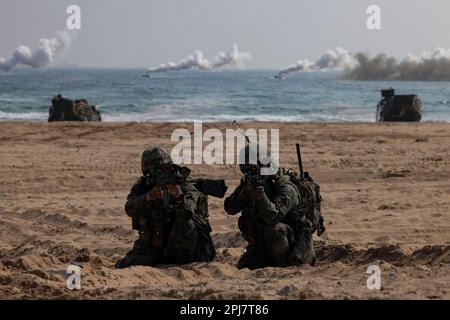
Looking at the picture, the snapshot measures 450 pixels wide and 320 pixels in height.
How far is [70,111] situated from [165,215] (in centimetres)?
1861

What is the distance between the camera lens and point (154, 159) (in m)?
7.79

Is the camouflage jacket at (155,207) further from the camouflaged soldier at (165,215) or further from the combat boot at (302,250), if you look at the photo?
the combat boot at (302,250)

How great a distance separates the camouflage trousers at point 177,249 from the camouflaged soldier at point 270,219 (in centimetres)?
46

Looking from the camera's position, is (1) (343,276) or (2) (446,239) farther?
(2) (446,239)

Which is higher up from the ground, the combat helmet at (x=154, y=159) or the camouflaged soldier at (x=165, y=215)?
the combat helmet at (x=154, y=159)

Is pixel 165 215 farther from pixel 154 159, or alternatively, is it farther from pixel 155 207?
pixel 154 159

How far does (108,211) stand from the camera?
11578 millimetres

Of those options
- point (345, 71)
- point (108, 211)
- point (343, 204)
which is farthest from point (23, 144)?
point (345, 71)

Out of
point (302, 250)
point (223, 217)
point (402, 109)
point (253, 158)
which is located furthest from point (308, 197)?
point (402, 109)

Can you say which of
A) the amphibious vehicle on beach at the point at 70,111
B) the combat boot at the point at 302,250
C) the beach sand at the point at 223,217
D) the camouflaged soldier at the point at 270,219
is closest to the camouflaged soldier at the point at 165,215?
the beach sand at the point at 223,217

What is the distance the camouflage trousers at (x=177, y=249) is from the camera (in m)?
7.80

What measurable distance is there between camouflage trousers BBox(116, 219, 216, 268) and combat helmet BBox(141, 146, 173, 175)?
55 cm
